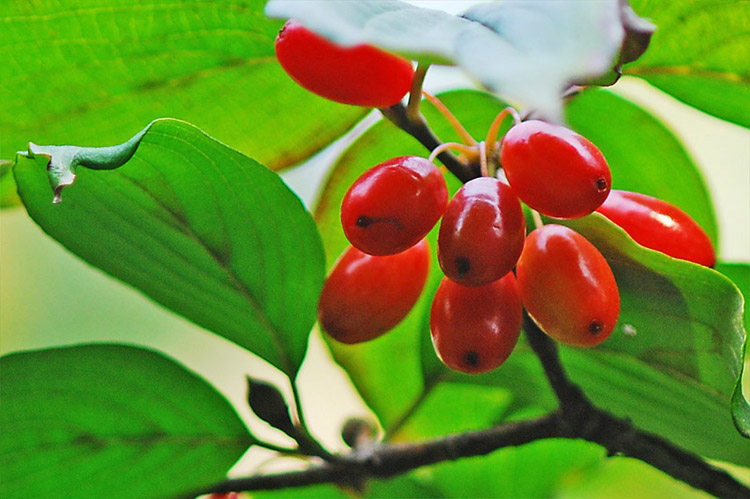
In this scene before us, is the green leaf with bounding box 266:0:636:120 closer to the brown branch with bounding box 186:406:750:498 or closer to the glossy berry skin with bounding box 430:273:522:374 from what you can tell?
the glossy berry skin with bounding box 430:273:522:374

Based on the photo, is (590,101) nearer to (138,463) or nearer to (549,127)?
(549,127)

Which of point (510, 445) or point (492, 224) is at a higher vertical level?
point (492, 224)

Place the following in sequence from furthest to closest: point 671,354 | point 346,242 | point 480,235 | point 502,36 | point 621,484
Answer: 1. point 621,484
2. point 346,242
3. point 671,354
4. point 480,235
5. point 502,36

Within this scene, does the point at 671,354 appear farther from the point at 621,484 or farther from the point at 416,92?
the point at 621,484

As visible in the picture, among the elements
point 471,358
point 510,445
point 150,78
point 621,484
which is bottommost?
point 621,484

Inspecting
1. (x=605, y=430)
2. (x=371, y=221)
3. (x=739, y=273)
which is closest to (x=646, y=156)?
(x=739, y=273)

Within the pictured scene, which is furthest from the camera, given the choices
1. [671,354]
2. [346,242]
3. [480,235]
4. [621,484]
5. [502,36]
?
[621,484]

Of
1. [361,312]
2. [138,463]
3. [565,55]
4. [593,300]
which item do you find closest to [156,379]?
[138,463]

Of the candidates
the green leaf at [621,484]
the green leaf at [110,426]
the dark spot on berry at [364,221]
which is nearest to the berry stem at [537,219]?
the dark spot on berry at [364,221]
